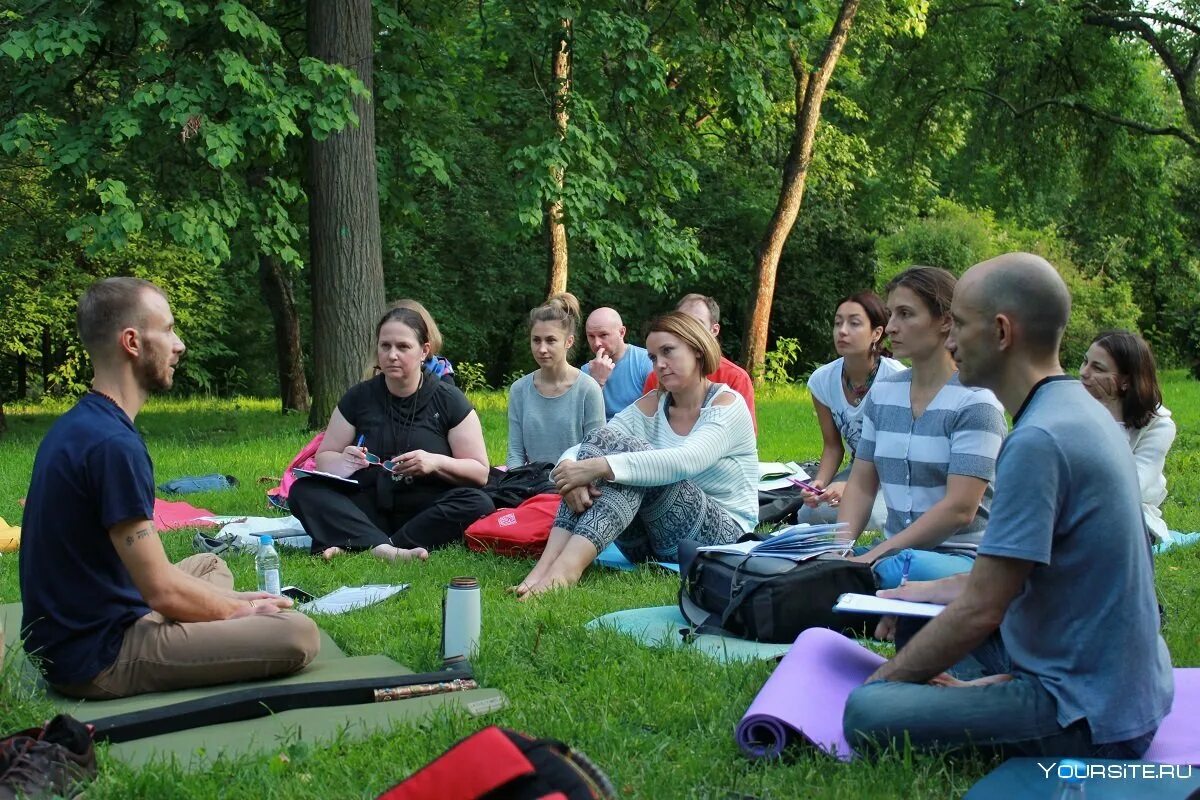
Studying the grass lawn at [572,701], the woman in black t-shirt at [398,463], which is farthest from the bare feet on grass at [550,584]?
the woman in black t-shirt at [398,463]

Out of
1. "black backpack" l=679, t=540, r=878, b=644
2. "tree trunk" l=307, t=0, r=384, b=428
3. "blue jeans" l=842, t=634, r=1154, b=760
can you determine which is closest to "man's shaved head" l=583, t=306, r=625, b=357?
"black backpack" l=679, t=540, r=878, b=644

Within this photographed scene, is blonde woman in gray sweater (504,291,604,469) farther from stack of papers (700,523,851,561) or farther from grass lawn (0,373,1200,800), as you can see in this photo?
stack of papers (700,523,851,561)

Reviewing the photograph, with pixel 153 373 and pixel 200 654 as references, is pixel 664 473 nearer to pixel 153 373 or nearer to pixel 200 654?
pixel 200 654

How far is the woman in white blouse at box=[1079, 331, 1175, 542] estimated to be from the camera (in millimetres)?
6180

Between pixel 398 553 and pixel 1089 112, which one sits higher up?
pixel 1089 112

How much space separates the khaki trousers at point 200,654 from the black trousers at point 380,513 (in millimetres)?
2522

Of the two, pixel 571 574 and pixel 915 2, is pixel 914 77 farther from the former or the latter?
pixel 571 574

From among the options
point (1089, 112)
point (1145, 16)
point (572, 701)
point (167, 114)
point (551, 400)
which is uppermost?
point (1145, 16)

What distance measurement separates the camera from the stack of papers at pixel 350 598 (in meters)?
5.37

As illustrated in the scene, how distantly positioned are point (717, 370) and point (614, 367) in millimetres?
2090

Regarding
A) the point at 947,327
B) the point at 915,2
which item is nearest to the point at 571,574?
the point at 947,327

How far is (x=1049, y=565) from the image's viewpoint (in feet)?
9.74

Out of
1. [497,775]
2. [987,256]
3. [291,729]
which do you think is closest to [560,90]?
[291,729]

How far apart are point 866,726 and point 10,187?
18849mm
